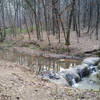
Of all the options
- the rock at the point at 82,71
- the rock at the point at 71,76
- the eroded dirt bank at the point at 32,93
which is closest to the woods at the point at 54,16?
the rock at the point at 82,71

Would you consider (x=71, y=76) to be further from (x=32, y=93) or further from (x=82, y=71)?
(x=32, y=93)

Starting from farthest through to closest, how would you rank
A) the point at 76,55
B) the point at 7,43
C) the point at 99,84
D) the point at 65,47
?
the point at 7,43 < the point at 65,47 < the point at 76,55 < the point at 99,84

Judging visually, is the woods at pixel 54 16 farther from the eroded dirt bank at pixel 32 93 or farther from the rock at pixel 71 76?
the eroded dirt bank at pixel 32 93

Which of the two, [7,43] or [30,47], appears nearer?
[30,47]

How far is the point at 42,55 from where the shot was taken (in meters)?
16.6

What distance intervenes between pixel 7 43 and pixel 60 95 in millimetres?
18310

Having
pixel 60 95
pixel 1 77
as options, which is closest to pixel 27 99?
pixel 60 95

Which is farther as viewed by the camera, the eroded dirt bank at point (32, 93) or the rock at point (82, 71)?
the rock at point (82, 71)

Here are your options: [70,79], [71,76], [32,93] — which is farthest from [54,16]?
[32,93]

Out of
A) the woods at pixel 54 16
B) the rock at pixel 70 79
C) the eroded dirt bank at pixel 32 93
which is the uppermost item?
the woods at pixel 54 16

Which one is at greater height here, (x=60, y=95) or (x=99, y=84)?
(x=60, y=95)

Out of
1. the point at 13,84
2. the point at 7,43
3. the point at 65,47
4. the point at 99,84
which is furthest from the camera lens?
the point at 7,43

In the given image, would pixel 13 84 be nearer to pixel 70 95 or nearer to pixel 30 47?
pixel 70 95

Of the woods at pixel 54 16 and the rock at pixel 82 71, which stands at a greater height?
the woods at pixel 54 16
